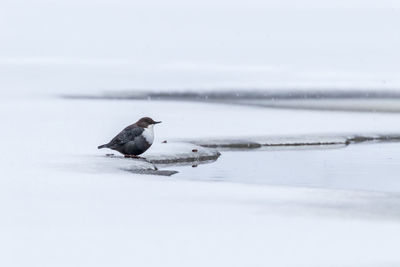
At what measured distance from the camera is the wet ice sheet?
15047 millimetres

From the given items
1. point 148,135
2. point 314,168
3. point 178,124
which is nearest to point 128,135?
point 148,135

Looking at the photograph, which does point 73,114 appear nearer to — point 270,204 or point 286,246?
point 270,204

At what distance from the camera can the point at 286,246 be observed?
9.88 m

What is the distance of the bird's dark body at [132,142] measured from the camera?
1579 cm

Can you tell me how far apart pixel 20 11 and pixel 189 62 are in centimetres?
1376

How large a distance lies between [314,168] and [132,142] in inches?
116

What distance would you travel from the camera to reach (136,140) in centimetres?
1578

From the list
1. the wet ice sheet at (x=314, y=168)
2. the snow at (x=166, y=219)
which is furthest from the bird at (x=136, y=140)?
the wet ice sheet at (x=314, y=168)

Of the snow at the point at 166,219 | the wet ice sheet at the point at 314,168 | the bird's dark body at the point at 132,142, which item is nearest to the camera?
the snow at the point at 166,219

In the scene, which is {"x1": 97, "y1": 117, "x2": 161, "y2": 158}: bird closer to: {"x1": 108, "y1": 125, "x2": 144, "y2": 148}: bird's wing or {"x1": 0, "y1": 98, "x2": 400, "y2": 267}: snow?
{"x1": 108, "y1": 125, "x2": 144, "y2": 148}: bird's wing

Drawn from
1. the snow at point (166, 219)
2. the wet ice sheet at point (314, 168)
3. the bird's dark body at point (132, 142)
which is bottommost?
the snow at point (166, 219)

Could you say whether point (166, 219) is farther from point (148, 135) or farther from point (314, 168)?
point (314, 168)

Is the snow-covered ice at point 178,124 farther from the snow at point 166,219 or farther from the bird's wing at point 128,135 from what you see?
the bird's wing at point 128,135

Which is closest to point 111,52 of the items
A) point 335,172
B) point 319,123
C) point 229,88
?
point 229,88
